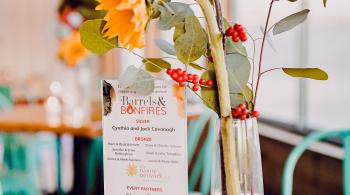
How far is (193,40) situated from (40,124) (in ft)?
9.14

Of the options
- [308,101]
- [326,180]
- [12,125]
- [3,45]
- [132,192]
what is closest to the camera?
[132,192]

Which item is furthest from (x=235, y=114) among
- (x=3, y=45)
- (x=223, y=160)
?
(x=3, y=45)

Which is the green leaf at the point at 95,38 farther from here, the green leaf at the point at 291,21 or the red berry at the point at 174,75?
the green leaf at the point at 291,21

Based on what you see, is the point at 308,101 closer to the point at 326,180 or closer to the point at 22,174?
the point at 326,180

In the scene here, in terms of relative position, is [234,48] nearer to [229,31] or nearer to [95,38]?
[229,31]

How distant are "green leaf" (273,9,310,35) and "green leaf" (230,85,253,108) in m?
0.10

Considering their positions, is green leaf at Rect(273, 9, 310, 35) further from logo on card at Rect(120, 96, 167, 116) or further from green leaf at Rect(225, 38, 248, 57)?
logo on card at Rect(120, 96, 167, 116)

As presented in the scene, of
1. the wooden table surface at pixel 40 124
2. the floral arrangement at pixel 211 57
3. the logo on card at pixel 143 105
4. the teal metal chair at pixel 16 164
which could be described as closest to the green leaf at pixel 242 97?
the floral arrangement at pixel 211 57

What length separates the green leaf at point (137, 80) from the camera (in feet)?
2.74

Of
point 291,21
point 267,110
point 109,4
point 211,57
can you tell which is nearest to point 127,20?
point 109,4

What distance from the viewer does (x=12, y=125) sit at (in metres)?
3.56

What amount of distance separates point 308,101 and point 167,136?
2392 mm

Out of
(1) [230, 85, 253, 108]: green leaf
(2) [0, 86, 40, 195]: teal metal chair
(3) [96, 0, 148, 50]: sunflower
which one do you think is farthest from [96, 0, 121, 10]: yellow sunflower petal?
(2) [0, 86, 40, 195]: teal metal chair

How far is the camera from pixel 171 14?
82cm
